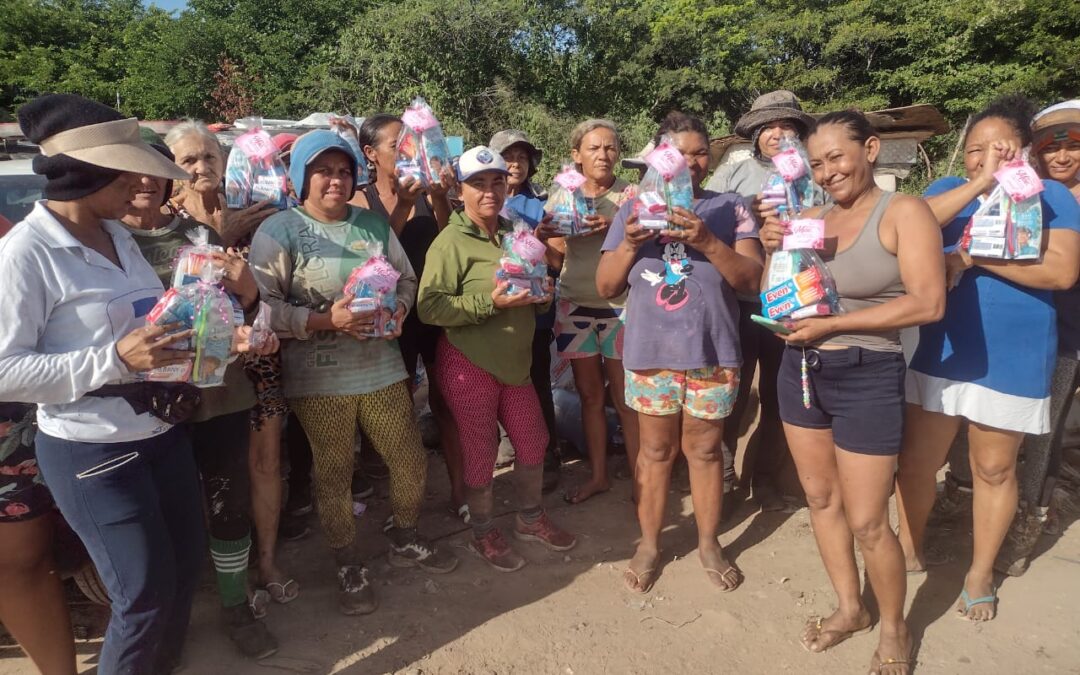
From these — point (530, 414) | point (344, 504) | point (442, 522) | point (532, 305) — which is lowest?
point (442, 522)

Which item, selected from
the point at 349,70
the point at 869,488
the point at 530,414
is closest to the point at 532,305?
the point at 530,414

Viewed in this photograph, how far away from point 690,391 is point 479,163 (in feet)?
4.69

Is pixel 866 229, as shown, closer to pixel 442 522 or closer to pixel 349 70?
pixel 442 522

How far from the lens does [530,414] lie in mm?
3408

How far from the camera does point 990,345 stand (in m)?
2.71

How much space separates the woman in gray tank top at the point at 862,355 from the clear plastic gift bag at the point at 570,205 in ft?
3.95

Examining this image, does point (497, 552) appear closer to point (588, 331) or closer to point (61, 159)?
point (588, 331)

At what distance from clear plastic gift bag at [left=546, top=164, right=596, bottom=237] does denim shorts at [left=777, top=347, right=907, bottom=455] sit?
1487 mm

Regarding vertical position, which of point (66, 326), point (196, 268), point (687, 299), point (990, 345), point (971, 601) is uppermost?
point (196, 268)

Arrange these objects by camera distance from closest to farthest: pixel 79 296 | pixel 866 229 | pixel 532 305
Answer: pixel 79 296 < pixel 866 229 < pixel 532 305

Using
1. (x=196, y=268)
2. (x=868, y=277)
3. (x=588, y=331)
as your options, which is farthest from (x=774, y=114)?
(x=196, y=268)

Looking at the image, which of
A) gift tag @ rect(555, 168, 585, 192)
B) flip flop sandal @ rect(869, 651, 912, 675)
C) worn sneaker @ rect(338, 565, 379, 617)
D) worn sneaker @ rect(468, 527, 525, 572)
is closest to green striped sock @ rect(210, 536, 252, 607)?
worn sneaker @ rect(338, 565, 379, 617)

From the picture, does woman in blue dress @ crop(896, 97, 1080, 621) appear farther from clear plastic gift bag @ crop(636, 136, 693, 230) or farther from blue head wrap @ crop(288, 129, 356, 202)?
blue head wrap @ crop(288, 129, 356, 202)

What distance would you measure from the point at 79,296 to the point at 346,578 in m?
1.72
